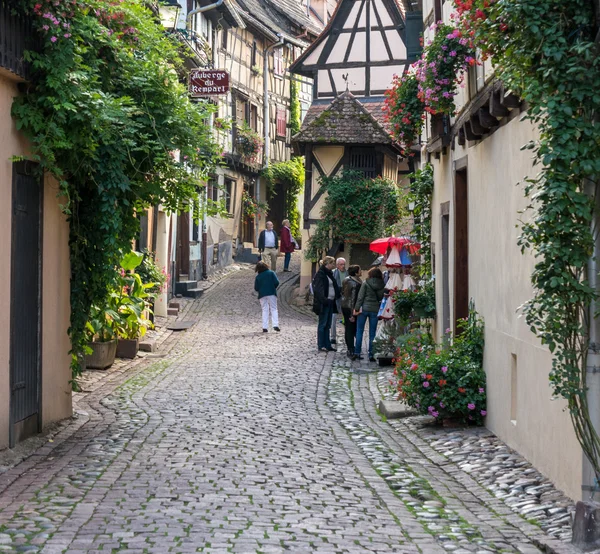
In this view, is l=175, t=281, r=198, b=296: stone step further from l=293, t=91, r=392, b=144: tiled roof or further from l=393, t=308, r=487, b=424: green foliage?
l=393, t=308, r=487, b=424: green foliage

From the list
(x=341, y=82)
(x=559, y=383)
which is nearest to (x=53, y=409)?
(x=559, y=383)

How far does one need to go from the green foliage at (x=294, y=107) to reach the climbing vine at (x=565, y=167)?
1423 inches

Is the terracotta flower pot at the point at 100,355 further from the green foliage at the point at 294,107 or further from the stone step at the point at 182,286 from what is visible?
the green foliage at the point at 294,107

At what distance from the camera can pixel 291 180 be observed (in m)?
41.0

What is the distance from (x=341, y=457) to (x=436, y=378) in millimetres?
1771

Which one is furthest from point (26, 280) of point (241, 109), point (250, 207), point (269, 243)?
point (250, 207)

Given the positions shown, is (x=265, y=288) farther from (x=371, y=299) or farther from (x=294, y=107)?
(x=294, y=107)

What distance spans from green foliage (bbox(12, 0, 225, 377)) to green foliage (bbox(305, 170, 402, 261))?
17.5 metres

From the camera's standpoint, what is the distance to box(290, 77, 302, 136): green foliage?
139 feet

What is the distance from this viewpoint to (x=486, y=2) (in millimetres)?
6836

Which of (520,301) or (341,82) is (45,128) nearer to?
(520,301)

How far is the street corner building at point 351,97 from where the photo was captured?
29234mm

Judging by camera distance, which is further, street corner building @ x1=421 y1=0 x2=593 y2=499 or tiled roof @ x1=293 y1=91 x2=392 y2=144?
tiled roof @ x1=293 y1=91 x2=392 y2=144

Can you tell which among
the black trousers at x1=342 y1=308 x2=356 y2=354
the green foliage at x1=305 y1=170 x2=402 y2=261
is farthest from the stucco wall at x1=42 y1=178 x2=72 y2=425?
the green foliage at x1=305 y1=170 x2=402 y2=261
